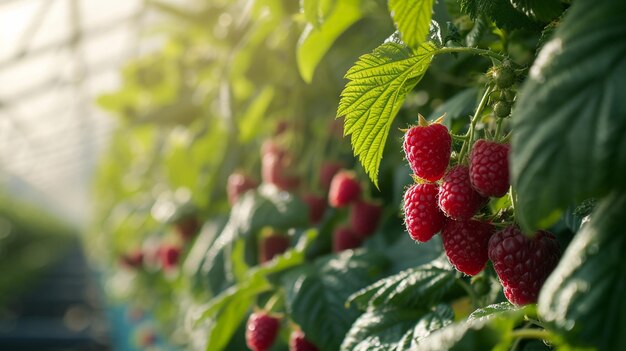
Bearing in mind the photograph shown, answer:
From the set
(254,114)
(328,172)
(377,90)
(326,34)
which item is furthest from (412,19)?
(254,114)

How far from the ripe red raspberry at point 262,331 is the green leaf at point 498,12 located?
0.66 metres

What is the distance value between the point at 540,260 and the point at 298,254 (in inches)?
27.7

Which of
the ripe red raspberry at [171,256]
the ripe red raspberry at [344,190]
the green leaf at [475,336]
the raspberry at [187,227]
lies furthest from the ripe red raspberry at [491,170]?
the ripe red raspberry at [171,256]

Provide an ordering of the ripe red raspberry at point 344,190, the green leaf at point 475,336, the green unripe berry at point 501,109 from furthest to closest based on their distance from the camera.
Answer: the ripe red raspberry at point 344,190 → the green unripe berry at point 501,109 → the green leaf at point 475,336

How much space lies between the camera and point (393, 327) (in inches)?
31.5

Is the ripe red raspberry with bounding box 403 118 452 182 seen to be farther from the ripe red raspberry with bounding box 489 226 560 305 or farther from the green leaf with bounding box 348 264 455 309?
the green leaf with bounding box 348 264 455 309

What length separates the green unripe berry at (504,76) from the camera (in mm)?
604


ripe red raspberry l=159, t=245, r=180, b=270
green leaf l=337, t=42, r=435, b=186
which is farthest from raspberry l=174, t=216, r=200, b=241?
green leaf l=337, t=42, r=435, b=186

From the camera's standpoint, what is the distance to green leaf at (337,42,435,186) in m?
0.65

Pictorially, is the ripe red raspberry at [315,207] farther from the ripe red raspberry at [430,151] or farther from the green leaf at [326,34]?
the ripe red raspberry at [430,151]

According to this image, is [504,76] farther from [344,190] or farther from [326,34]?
[344,190]

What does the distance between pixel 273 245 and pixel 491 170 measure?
95 cm

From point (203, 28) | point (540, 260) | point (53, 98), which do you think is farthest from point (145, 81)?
point (53, 98)

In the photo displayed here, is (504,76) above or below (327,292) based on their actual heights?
above
